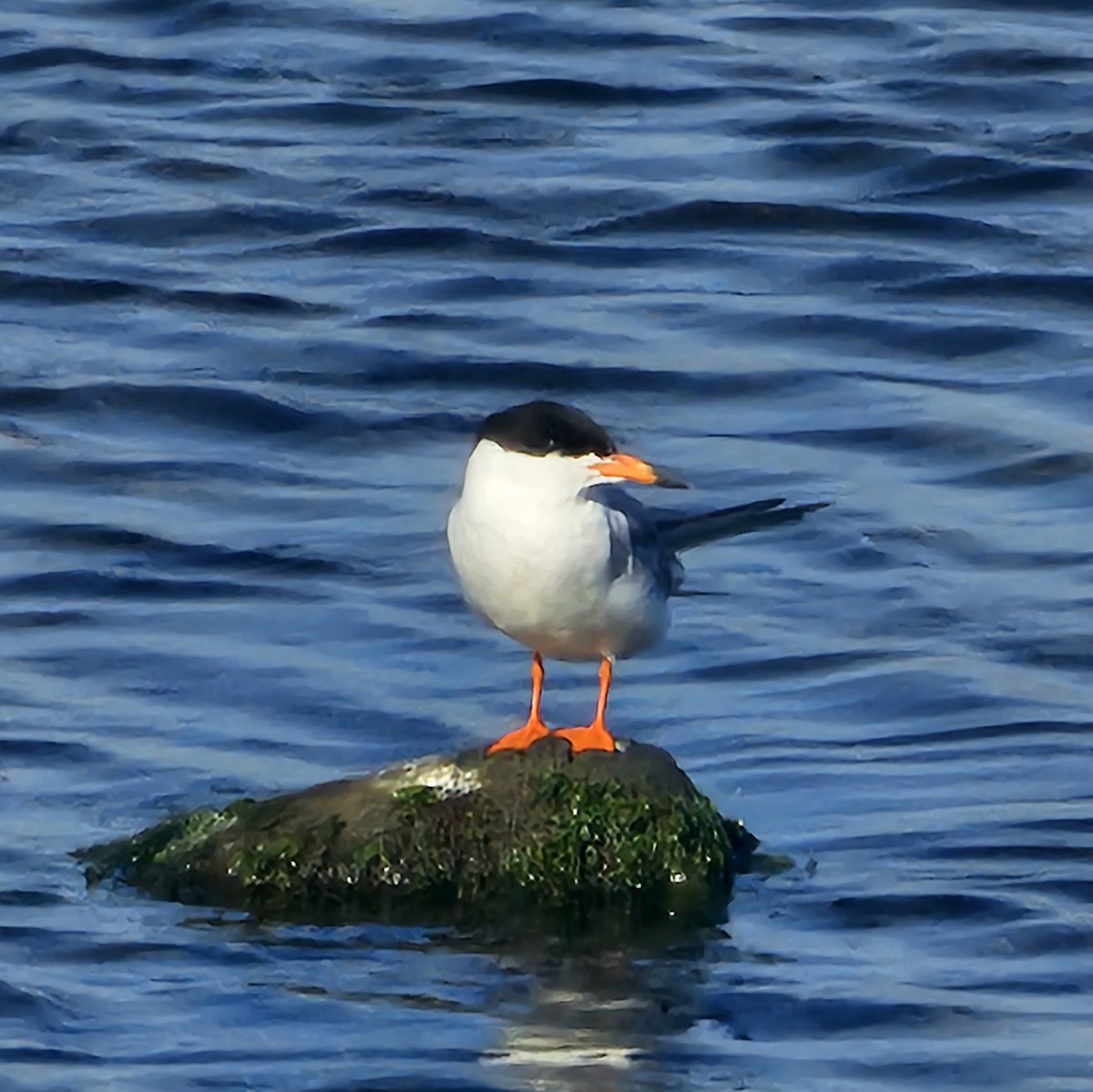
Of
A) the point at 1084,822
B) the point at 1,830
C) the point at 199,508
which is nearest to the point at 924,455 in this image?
the point at 199,508

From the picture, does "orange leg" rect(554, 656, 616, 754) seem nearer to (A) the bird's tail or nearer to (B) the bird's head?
(B) the bird's head

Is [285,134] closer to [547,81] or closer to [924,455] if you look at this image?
[547,81]

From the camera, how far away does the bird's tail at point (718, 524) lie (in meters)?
10.1

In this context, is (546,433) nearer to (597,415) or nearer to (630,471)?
(630,471)

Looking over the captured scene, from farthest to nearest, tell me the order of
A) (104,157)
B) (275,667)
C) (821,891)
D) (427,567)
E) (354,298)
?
(104,157), (354,298), (427,567), (275,667), (821,891)

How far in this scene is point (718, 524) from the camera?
10492mm

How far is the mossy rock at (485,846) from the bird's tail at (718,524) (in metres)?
1.22

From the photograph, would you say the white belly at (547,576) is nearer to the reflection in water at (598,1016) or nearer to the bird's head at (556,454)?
the bird's head at (556,454)

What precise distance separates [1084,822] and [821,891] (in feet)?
3.40

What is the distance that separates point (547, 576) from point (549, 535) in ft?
0.37

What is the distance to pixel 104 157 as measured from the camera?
61.8ft

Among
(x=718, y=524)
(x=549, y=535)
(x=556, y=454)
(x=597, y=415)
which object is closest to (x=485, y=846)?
(x=549, y=535)

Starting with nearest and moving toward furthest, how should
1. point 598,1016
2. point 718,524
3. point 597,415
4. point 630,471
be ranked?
point 598,1016, point 630,471, point 718,524, point 597,415

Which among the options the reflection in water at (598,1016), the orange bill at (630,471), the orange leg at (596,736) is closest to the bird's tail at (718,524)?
the orange leg at (596,736)
